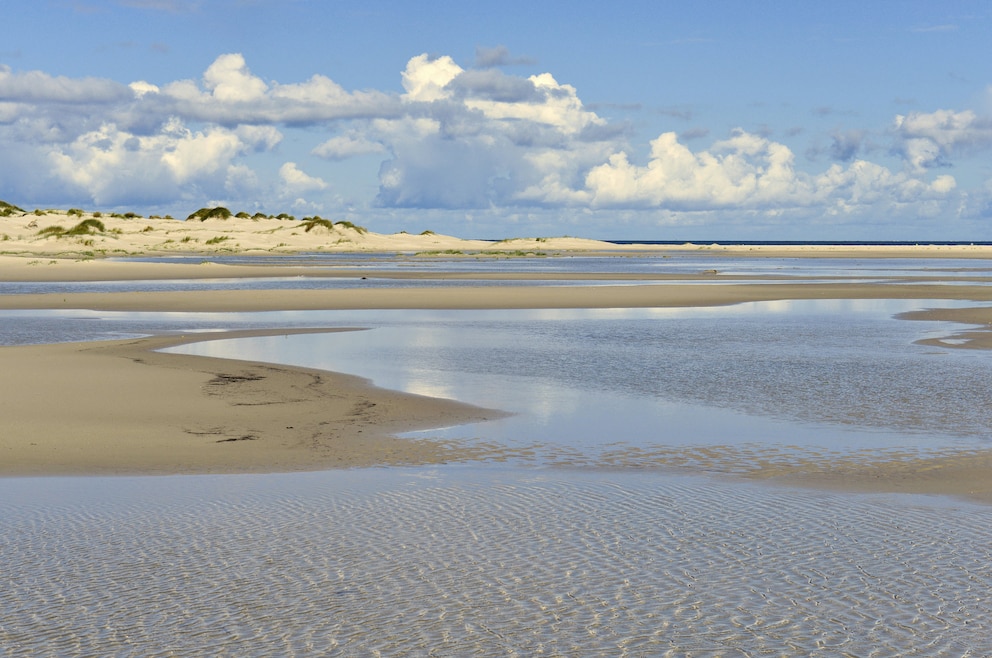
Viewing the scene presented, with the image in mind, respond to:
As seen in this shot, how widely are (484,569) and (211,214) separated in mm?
146227

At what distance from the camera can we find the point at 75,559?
796 cm

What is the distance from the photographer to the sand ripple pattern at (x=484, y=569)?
6387mm

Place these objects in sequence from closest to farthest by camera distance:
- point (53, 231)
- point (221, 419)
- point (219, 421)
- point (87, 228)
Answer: point (219, 421)
point (221, 419)
point (53, 231)
point (87, 228)

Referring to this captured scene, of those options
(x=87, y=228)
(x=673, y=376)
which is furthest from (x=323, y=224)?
(x=673, y=376)

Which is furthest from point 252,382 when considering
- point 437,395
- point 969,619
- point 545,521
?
point 969,619

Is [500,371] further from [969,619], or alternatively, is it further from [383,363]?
[969,619]

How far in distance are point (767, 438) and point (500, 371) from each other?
23.7 feet

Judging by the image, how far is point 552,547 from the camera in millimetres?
8305

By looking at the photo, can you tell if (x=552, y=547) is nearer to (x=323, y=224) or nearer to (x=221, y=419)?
(x=221, y=419)

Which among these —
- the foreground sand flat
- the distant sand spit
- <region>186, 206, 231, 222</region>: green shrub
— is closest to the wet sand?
the foreground sand flat

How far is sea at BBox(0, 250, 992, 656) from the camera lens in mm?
6453

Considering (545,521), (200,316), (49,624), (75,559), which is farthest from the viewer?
(200,316)

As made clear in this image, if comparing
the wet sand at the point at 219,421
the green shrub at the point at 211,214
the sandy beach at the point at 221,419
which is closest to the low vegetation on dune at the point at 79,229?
the green shrub at the point at 211,214

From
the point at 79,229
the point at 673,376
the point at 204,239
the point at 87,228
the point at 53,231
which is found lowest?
the point at 673,376
